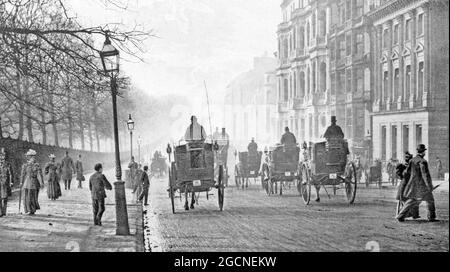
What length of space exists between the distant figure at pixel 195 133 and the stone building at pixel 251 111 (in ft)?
20.6

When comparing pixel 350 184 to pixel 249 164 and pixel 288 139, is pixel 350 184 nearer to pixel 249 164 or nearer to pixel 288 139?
pixel 288 139

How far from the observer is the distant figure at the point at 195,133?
58.5 feet

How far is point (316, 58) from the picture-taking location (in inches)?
1436

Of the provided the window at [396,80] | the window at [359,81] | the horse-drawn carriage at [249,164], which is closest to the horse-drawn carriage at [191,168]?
the horse-drawn carriage at [249,164]

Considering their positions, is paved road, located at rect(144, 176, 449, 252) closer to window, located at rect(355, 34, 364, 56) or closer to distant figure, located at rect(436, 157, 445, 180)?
distant figure, located at rect(436, 157, 445, 180)

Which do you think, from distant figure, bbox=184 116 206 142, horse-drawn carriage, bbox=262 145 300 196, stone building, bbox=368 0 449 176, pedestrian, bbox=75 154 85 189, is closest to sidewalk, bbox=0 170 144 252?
distant figure, bbox=184 116 206 142

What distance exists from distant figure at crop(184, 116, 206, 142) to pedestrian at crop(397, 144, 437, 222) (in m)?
5.99

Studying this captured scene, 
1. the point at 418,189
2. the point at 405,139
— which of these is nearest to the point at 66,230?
the point at 418,189

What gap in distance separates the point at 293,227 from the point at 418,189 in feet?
9.69

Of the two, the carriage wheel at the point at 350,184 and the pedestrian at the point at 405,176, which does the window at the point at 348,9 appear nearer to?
the carriage wheel at the point at 350,184

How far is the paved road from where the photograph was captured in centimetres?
1196

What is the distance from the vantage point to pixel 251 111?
28.9m
